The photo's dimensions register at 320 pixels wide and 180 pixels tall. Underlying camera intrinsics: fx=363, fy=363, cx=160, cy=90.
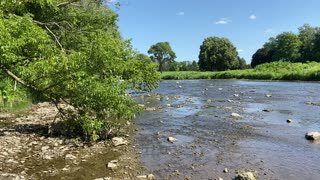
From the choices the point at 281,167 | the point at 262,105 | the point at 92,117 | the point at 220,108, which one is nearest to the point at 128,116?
the point at 92,117

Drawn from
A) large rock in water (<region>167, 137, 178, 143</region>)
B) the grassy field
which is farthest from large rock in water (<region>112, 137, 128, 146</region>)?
the grassy field

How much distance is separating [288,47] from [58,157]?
10467cm

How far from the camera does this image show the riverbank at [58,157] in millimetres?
11000

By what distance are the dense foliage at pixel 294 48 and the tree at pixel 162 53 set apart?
3905cm

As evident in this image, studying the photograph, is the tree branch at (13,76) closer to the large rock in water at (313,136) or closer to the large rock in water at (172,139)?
the large rock in water at (172,139)

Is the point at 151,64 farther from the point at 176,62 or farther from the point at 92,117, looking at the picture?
the point at 176,62

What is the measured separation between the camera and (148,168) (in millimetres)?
11656

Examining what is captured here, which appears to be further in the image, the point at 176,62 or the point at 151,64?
the point at 176,62

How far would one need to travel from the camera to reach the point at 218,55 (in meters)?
112

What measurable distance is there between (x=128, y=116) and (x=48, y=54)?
4114 mm

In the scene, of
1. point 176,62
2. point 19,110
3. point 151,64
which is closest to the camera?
point 151,64

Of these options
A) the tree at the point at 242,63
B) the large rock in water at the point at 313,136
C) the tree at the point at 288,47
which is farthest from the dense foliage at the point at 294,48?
the large rock in water at the point at 313,136

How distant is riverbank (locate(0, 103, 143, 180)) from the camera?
1100cm

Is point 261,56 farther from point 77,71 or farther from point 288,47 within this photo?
point 77,71
